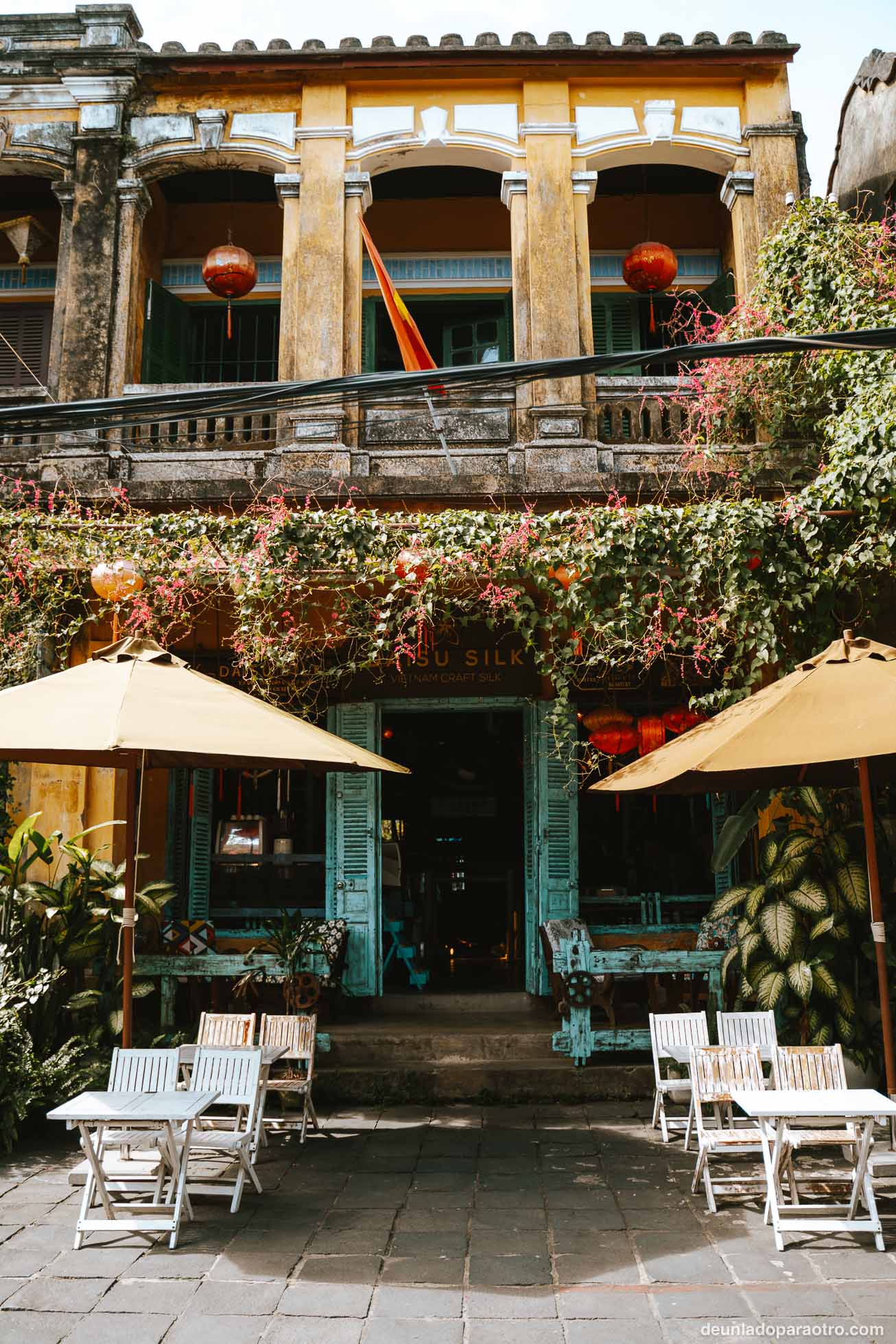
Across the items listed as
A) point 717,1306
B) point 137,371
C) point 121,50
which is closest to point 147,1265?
point 717,1306

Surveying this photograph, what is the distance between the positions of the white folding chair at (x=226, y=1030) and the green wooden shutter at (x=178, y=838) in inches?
136

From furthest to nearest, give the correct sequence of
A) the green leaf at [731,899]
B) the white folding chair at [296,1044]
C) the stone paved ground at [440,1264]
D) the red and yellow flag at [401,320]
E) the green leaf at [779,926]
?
the red and yellow flag at [401,320] < the green leaf at [731,899] < the green leaf at [779,926] < the white folding chair at [296,1044] < the stone paved ground at [440,1264]

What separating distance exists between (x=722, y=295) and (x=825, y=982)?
6.49 meters

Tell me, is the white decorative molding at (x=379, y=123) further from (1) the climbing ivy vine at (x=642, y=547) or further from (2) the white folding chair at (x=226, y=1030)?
(2) the white folding chair at (x=226, y=1030)

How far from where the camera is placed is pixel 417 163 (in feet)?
32.9

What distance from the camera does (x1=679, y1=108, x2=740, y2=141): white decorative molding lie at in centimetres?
984

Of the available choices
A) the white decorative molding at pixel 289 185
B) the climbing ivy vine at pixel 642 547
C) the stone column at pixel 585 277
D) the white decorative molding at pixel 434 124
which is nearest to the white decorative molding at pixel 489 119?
the white decorative molding at pixel 434 124

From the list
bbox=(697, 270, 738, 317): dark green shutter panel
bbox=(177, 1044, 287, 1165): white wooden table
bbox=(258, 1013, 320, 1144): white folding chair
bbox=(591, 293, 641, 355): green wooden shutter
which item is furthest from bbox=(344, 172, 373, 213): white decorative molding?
bbox=(177, 1044, 287, 1165): white wooden table

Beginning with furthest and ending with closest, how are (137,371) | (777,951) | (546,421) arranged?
(137,371)
(546,421)
(777,951)

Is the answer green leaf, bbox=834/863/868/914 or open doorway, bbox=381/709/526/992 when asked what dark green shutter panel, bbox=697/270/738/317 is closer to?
open doorway, bbox=381/709/526/992

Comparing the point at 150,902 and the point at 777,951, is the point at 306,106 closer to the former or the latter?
the point at 150,902

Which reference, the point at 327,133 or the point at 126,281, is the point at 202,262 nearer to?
the point at 126,281

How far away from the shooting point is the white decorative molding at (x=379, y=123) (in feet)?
32.3

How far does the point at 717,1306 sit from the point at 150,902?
488 cm
